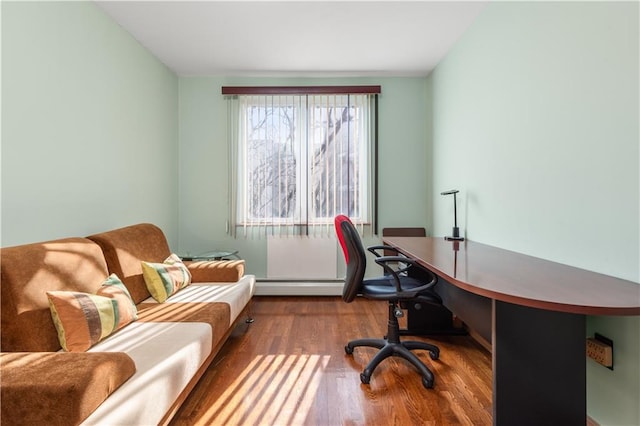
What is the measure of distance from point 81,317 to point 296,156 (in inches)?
105

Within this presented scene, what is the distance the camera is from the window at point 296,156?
3713 millimetres

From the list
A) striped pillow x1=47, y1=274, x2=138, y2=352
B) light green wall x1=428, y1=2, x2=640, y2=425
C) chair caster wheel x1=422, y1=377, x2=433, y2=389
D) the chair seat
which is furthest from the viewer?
the chair seat

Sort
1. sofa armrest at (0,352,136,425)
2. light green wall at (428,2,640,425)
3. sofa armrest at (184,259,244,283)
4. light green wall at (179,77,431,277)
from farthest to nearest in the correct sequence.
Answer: light green wall at (179,77,431,277) < sofa armrest at (184,259,244,283) < light green wall at (428,2,640,425) < sofa armrest at (0,352,136,425)

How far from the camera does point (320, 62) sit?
133 inches

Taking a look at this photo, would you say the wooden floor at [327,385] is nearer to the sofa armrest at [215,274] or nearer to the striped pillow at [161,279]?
the sofa armrest at [215,274]

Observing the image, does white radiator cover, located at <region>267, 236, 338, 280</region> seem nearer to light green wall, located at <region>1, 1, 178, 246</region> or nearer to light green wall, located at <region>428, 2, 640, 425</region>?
light green wall, located at <region>1, 1, 178, 246</region>

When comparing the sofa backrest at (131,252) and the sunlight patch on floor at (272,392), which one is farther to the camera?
the sofa backrest at (131,252)

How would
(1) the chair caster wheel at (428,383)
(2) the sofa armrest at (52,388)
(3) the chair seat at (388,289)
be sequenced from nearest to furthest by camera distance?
(2) the sofa armrest at (52,388)
(1) the chair caster wheel at (428,383)
(3) the chair seat at (388,289)

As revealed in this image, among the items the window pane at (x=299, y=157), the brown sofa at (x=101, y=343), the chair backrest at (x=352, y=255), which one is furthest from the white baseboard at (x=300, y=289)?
the chair backrest at (x=352, y=255)

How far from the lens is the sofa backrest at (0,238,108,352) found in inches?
53.8

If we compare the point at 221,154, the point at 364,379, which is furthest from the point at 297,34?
the point at 364,379

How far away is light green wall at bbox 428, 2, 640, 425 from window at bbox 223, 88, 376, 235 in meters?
1.43

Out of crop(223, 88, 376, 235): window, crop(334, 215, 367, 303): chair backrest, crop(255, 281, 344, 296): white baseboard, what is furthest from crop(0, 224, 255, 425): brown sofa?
crop(223, 88, 376, 235): window

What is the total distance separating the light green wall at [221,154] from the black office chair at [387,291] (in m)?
1.78
